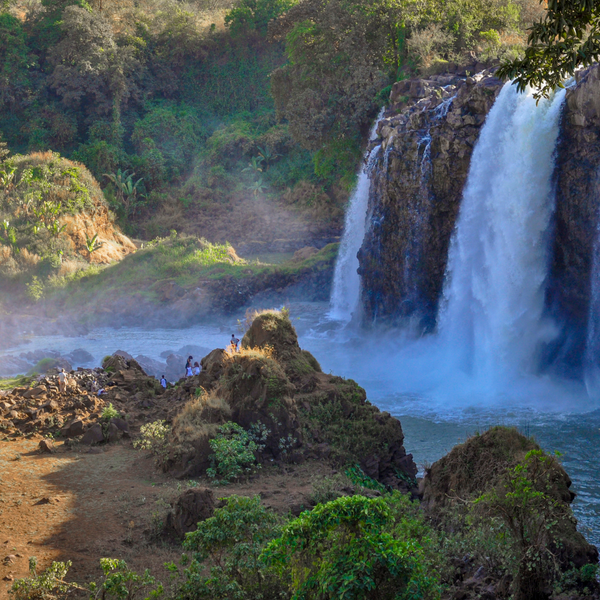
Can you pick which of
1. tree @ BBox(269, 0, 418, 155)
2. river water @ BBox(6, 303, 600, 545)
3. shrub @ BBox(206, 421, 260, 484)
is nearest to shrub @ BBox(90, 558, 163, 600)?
shrub @ BBox(206, 421, 260, 484)

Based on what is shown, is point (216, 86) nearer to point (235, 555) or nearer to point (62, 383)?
point (62, 383)

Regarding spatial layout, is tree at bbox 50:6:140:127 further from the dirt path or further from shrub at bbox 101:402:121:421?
the dirt path

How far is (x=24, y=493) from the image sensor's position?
9.43 meters

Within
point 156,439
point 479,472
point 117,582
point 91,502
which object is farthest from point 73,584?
point 156,439

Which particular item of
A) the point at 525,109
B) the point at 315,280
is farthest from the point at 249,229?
the point at 525,109

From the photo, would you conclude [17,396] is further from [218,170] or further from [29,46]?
[29,46]

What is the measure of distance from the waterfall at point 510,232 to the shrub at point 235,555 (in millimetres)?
13365

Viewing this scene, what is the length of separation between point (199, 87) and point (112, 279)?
2503 cm

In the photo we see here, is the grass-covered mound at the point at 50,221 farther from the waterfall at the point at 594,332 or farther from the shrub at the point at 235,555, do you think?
the shrub at the point at 235,555

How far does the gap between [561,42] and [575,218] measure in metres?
12.0

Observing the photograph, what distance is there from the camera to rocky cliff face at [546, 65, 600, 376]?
54.0ft

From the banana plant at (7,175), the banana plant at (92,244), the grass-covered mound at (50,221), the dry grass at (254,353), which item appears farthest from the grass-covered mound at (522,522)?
the banana plant at (7,175)

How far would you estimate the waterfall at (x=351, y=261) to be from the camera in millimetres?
27156

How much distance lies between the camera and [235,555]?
5703 mm
